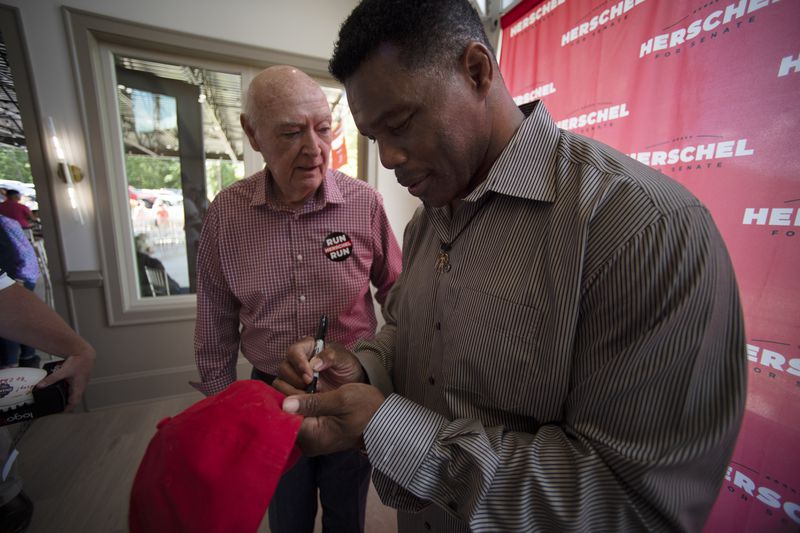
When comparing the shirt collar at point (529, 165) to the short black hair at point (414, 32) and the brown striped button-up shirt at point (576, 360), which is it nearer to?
the brown striped button-up shirt at point (576, 360)

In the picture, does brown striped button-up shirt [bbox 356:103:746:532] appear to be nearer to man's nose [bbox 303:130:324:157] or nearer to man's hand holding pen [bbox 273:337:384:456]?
man's hand holding pen [bbox 273:337:384:456]

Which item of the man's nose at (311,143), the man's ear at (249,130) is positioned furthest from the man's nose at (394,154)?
the man's ear at (249,130)

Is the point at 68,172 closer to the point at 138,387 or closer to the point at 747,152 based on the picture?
the point at 138,387

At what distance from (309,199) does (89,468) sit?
2509 millimetres

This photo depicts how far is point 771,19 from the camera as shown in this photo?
106cm

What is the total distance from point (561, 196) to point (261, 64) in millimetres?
3063

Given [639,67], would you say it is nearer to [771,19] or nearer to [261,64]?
[771,19]

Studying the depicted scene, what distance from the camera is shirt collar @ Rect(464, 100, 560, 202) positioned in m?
0.67

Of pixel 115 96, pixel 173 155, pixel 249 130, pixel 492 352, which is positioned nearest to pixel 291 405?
pixel 492 352

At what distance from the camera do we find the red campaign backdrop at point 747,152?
107cm

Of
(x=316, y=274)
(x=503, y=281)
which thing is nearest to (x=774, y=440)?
(x=503, y=281)

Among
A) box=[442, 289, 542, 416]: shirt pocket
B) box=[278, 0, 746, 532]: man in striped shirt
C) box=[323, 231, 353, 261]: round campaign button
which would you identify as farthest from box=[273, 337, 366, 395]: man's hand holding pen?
box=[323, 231, 353, 261]: round campaign button

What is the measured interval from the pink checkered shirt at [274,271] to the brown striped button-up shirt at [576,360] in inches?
28.5

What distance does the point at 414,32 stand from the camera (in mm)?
632
